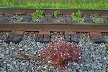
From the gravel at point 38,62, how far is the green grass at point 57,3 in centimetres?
201

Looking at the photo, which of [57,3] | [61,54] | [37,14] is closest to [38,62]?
[61,54]

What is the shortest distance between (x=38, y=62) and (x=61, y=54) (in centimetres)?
60

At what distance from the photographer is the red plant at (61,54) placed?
18.8 feet

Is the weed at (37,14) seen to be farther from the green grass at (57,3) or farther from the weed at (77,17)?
the weed at (77,17)

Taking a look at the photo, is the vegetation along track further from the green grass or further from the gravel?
the green grass

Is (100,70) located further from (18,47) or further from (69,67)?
(18,47)

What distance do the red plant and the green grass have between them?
3.26 metres

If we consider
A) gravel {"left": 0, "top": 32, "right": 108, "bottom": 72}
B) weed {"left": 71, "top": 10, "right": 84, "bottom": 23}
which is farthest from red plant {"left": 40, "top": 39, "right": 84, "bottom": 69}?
weed {"left": 71, "top": 10, "right": 84, "bottom": 23}

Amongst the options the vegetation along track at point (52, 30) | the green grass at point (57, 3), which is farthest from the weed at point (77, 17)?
the green grass at point (57, 3)

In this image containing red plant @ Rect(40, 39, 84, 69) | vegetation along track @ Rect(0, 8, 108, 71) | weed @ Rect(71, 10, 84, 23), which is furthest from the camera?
weed @ Rect(71, 10, 84, 23)

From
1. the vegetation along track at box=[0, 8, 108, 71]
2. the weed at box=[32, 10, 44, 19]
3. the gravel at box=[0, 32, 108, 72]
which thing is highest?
the weed at box=[32, 10, 44, 19]

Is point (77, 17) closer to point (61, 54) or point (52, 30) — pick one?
point (52, 30)

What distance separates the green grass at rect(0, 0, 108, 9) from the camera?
29.8 feet

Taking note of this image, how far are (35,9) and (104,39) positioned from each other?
2.48 meters
